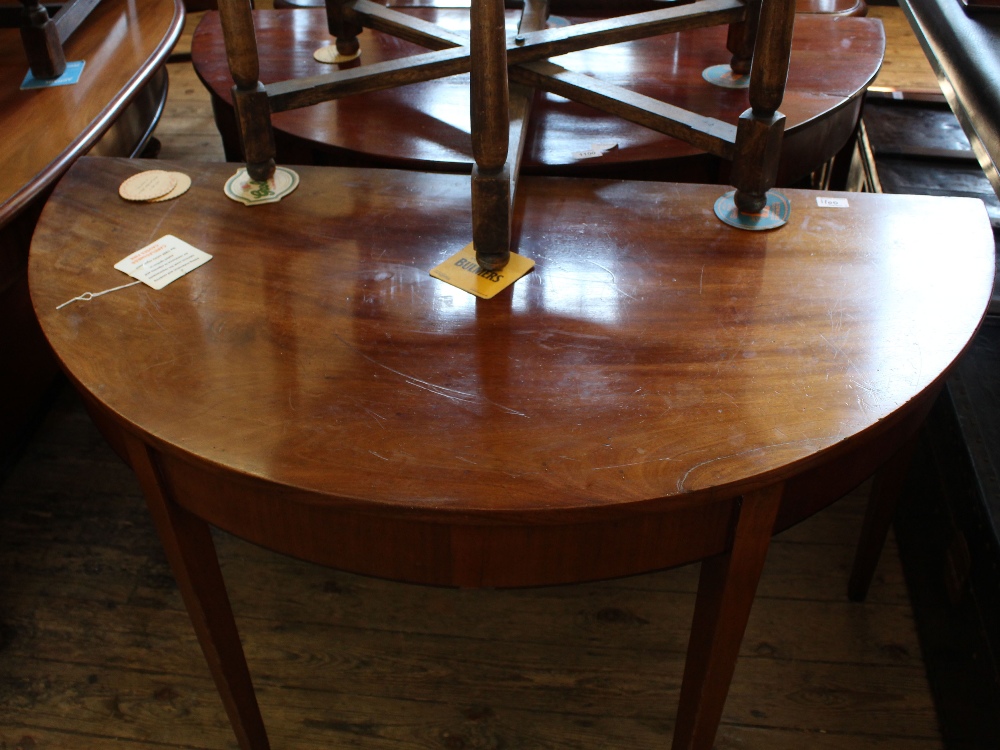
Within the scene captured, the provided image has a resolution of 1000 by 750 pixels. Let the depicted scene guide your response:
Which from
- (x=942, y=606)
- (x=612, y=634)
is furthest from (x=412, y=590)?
(x=942, y=606)

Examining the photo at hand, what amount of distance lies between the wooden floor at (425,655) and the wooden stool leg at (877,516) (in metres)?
0.05

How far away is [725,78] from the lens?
1.22m

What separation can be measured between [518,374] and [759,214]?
0.35 m

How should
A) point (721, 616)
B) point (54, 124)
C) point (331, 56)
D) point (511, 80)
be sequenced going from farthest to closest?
point (331, 56) < point (54, 124) < point (511, 80) < point (721, 616)

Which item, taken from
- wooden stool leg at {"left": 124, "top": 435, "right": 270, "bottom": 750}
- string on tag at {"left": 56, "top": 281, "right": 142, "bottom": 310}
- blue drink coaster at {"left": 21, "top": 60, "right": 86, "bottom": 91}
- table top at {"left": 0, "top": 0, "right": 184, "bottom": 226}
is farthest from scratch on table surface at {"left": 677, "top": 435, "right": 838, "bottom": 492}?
blue drink coaster at {"left": 21, "top": 60, "right": 86, "bottom": 91}

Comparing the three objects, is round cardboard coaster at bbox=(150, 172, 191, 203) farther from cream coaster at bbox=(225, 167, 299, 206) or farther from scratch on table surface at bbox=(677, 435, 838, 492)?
scratch on table surface at bbox=(677, 435, 838, 492)

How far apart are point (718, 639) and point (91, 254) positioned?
0.69m

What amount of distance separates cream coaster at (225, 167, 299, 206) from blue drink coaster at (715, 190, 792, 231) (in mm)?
458

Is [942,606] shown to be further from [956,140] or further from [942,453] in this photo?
[956,140]

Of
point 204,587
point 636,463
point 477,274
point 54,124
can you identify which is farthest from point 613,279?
point 54,124

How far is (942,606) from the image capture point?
117 cm

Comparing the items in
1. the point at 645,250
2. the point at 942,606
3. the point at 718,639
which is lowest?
the point at 942,606

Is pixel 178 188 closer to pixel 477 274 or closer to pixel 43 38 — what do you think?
pixel 477 274

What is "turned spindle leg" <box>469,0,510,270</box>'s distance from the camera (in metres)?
0.72
